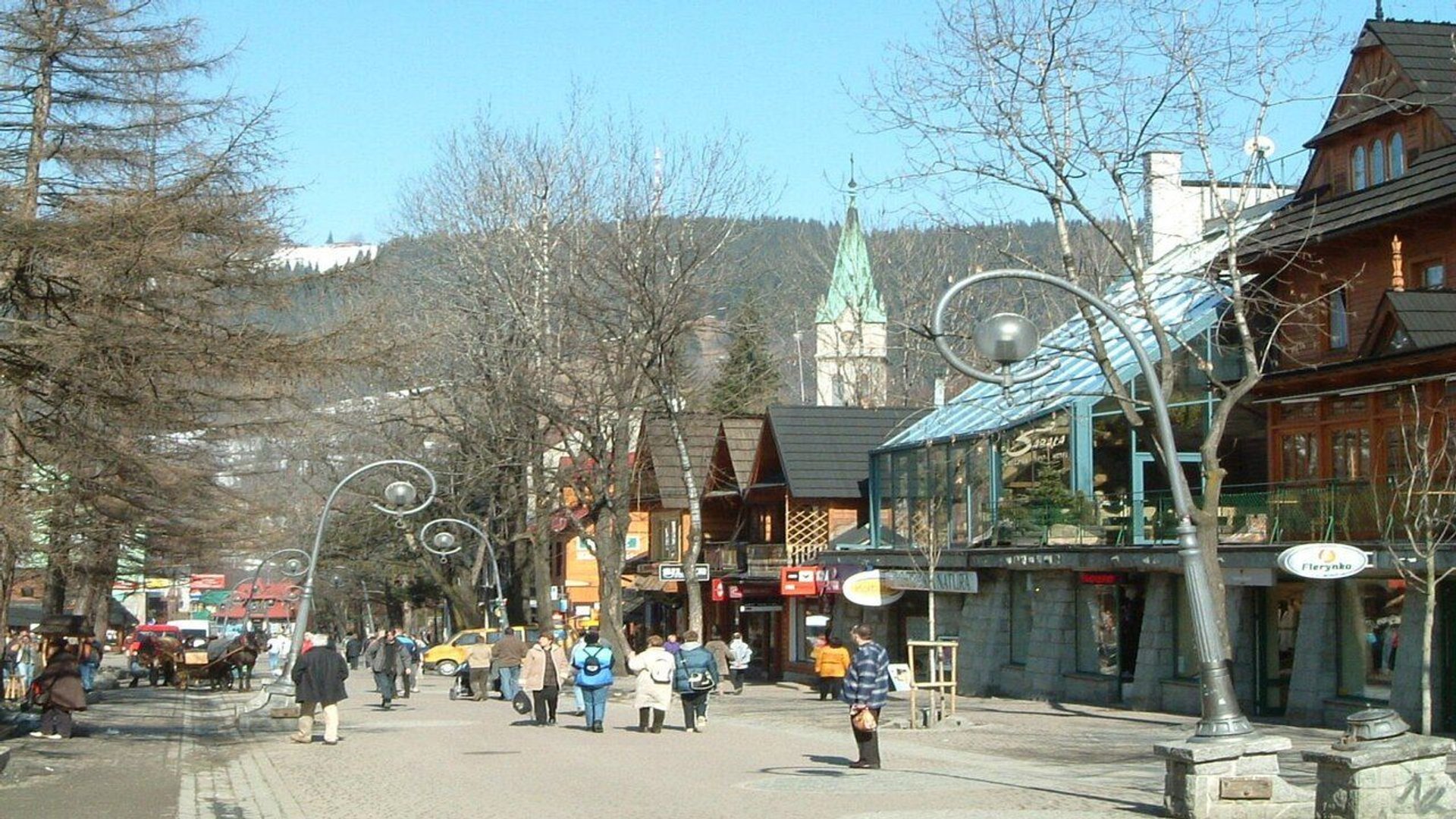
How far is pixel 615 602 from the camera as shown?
147ft

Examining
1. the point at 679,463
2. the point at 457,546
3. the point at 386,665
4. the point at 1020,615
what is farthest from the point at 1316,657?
the point at 457,546

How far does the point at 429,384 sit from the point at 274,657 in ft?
38.6

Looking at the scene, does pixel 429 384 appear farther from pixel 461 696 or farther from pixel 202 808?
pixel 202 808

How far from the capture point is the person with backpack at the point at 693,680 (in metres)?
25.8

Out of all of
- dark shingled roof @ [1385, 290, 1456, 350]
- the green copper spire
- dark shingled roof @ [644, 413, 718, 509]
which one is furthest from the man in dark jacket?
the green copper spire

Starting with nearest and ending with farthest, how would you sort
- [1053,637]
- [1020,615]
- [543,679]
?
[543,679], [1053,637], [1020,615]

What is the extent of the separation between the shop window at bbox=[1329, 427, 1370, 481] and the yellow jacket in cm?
1087

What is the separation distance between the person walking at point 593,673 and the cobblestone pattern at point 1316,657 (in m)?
10.5

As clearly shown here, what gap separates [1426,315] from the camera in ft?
88.1

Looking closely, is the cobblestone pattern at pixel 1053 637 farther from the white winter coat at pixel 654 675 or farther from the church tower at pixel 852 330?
the church tower at pixel 852 330

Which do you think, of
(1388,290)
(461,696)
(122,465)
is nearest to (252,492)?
(461,696)

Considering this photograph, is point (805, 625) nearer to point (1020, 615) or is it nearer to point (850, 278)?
point (1020, 615)

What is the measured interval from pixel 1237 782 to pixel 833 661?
75.1ft

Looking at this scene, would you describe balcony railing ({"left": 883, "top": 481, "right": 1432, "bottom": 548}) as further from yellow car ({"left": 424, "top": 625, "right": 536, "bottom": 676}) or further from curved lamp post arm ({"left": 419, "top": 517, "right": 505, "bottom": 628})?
yellow car ({"left": 424, "top": 625, "right": 536, "bottom": 676})
